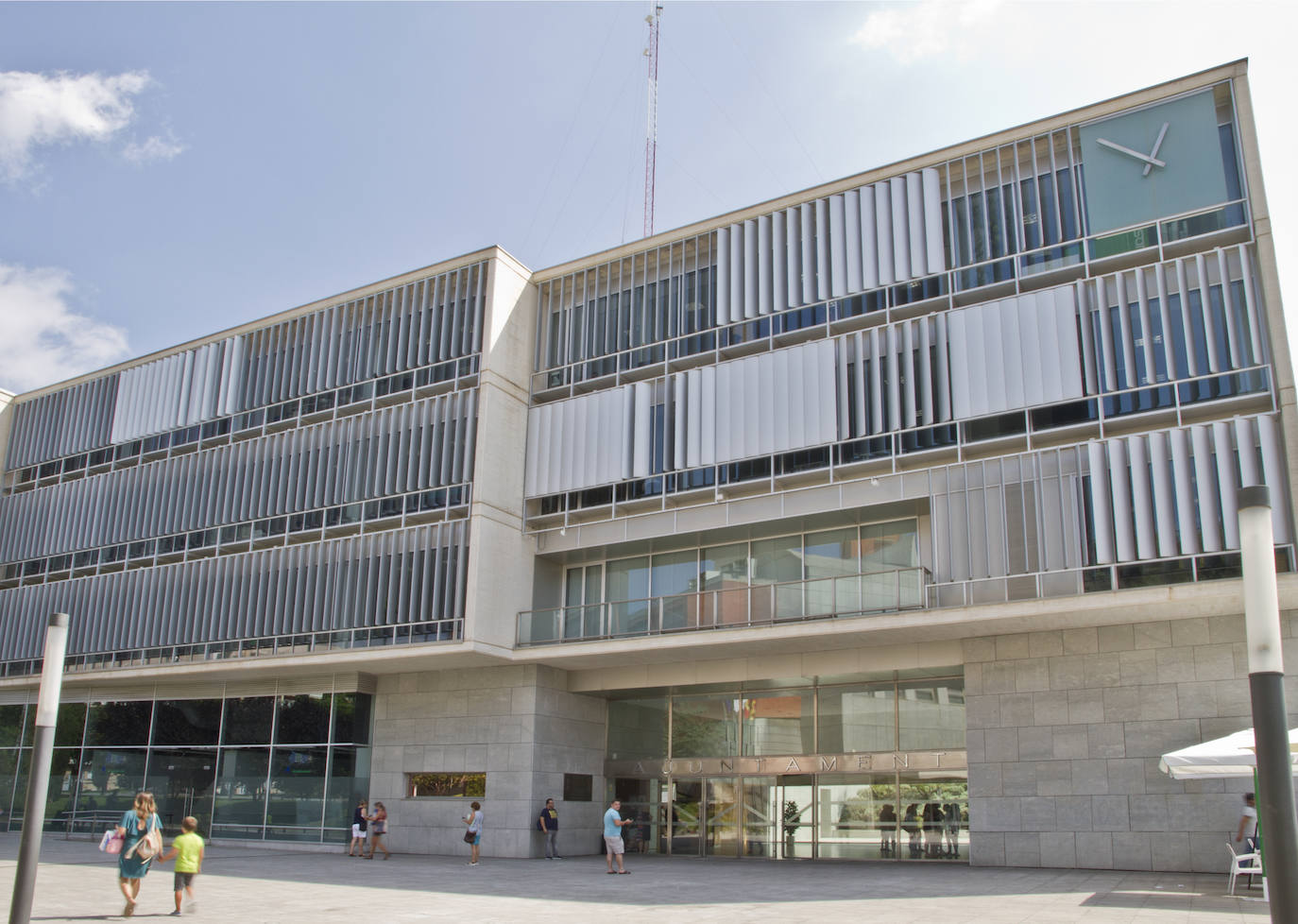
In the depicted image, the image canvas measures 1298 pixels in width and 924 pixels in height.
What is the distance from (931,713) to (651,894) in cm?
913

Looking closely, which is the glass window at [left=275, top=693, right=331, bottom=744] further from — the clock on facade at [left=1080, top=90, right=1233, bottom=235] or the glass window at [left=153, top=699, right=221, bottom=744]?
the clock on facade at [left=1080, top=90, right=1233, bottom=235]

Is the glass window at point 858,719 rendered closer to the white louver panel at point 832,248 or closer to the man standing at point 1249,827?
the man standing at point 1249,827

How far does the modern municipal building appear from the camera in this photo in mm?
19438

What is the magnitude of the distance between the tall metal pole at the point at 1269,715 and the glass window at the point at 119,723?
3221 centimetres

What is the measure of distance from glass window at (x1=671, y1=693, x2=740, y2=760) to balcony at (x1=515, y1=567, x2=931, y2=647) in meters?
3.42

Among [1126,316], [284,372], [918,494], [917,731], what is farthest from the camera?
[284,372]

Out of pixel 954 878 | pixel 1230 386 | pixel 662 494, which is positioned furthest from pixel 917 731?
pixel 1230 386

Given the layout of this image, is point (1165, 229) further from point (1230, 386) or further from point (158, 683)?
point (158, 683)

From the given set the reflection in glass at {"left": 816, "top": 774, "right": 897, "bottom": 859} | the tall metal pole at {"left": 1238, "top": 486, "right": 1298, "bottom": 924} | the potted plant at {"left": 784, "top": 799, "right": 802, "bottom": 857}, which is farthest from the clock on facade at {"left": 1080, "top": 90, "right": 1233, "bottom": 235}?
the tall metal pole at {"left": 1238, "top": 486, "right": 1298, "bottom": 924}

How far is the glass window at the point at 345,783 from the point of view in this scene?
27.7 m

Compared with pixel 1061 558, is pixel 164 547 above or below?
above

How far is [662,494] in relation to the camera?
25.1 m

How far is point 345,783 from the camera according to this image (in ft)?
91.6

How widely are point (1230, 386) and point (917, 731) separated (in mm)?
9724
